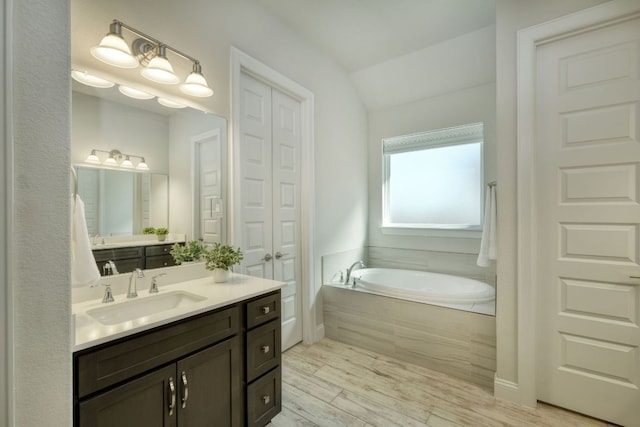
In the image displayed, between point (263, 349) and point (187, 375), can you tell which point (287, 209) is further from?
point (187, 375)

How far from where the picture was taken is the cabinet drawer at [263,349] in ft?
5.16

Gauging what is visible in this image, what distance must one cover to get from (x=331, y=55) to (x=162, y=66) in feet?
6.53

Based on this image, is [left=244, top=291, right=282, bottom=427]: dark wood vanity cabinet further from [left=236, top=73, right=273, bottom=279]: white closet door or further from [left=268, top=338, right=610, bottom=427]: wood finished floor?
[left=236, top=73, right=273, bottom=279]: white closet door

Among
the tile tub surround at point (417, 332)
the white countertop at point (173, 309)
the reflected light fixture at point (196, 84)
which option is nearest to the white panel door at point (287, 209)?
the tile tub surround at point (417, 332)

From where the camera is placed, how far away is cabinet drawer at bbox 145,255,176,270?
167cm

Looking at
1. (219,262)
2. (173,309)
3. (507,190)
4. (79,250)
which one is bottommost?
(173,309)

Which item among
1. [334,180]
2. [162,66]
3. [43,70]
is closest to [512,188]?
[334,180]

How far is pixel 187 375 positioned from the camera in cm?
128

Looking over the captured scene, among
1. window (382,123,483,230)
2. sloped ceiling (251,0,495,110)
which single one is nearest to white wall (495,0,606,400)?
sloped ceiling (251,0,495,110)

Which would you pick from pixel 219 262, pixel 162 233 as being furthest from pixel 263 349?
pixel 162 233

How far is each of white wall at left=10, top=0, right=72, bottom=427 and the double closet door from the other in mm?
1236

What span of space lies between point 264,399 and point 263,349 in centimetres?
30

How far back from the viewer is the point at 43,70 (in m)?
0.87

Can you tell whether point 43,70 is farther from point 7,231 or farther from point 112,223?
point 112,223
